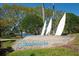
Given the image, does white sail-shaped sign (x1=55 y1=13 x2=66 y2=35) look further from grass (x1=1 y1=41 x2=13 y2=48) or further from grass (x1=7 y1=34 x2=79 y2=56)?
grass (x1=1 y1=41 x2=13 y2=48)

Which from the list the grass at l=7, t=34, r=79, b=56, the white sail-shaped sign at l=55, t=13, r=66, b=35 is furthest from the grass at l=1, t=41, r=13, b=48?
the white sail-shaped sign at l=55, t=13, r=66, b=35

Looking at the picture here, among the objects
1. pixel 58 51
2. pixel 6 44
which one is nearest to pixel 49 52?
pixel 58 51

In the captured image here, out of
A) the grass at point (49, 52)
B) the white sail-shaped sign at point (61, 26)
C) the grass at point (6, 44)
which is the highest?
the white sail-shaped sign at point (61, 26)

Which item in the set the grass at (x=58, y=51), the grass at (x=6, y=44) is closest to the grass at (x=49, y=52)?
the grass at (x=58, y=51)

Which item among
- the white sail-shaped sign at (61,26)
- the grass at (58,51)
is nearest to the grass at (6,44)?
the grass at (58,51)

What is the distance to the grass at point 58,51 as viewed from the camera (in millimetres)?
4473

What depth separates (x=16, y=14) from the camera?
4.58m

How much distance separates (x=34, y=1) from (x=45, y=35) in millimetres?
407

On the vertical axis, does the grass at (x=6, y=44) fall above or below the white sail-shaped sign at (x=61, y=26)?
below

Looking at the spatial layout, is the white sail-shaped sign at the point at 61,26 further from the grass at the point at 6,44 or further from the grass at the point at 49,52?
the grass at the point at 6,44

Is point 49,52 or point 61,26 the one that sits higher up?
point 61,26

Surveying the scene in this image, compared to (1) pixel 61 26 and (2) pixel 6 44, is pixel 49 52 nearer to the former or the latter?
(1) pixel 61 26

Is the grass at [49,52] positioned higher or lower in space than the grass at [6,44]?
lower

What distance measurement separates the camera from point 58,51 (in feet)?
14.7
